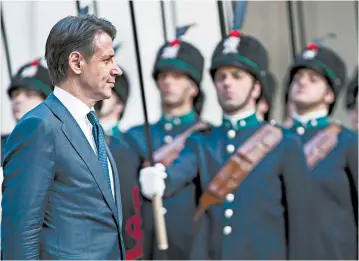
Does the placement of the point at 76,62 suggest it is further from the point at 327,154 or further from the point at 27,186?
the point at 327,154

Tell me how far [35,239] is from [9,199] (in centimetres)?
A: 11

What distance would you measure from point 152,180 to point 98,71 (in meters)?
2.36

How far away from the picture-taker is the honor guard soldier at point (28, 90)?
538 centimetres

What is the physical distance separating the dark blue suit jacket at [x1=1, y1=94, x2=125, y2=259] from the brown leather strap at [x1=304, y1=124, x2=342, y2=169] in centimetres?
271

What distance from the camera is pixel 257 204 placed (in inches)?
189

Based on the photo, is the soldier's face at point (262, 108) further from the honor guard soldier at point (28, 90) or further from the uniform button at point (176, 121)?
the honor guard soldier at point (28, 90)

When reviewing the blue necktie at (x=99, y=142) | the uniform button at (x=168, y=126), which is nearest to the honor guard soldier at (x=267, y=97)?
the uniform button at (x=168, y=126)

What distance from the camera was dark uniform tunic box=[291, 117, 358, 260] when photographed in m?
5.11

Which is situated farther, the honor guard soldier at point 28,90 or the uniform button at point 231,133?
the honor guard soldier at point 28,90

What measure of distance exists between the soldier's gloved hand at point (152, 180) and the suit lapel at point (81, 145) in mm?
2305

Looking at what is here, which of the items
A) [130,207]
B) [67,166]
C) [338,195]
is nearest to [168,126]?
[130,207]

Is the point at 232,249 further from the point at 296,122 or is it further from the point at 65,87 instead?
the point at 65,87

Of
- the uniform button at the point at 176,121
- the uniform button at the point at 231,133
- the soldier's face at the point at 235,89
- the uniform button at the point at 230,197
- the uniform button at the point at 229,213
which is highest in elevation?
the soldier's face at the point at 235,89

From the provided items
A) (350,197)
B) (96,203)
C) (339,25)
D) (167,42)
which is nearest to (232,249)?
(350,197)
